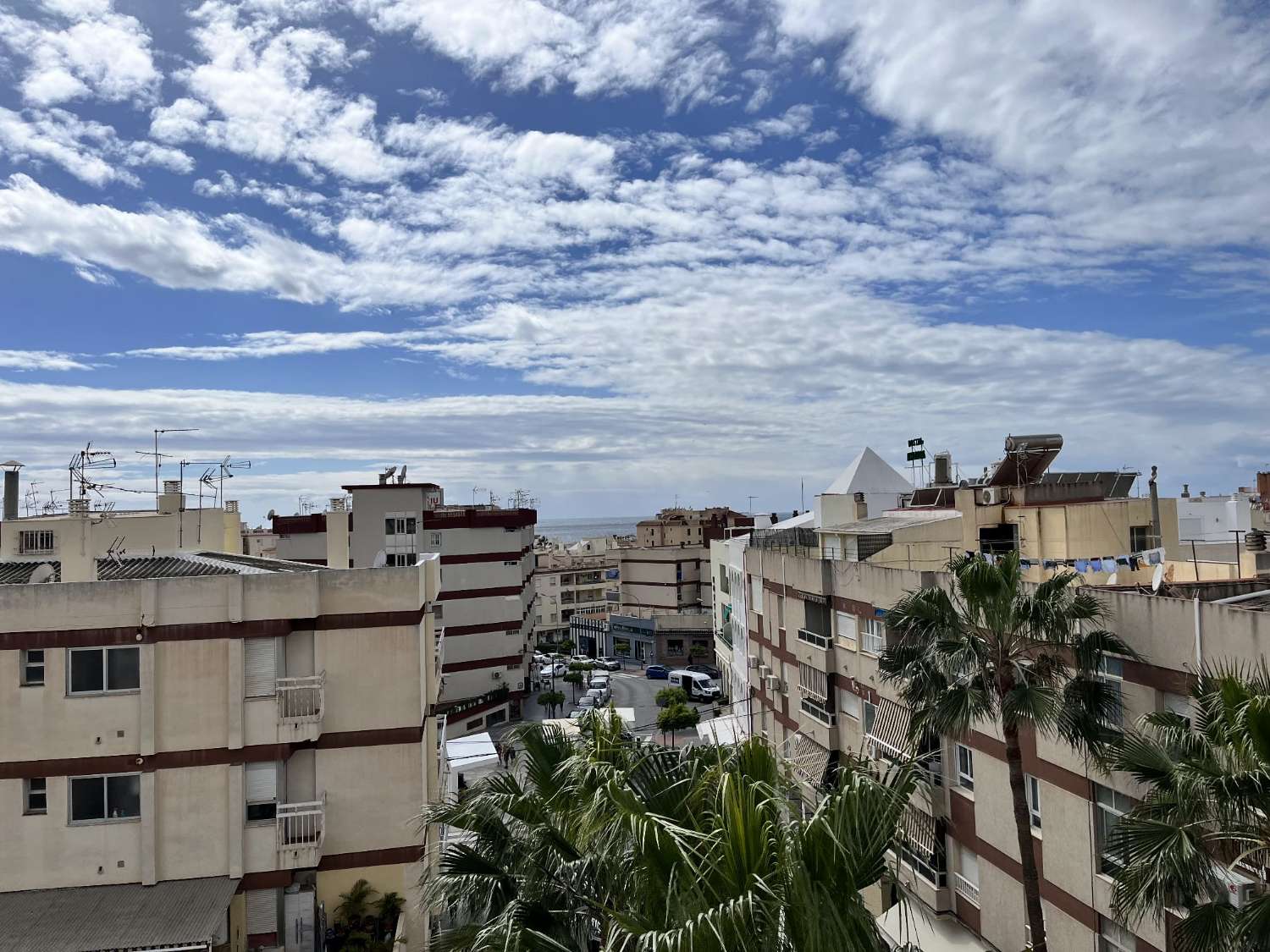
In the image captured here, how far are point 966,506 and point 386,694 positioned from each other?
776 inches

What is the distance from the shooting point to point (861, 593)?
2805 centimetres

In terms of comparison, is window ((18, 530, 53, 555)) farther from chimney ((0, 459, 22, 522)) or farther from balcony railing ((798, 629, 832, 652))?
balcony railing ((798, 629, 832, 652))

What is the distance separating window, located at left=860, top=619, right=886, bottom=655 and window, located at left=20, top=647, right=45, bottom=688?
2139cm

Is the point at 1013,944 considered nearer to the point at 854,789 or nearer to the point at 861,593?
the point at 861,593

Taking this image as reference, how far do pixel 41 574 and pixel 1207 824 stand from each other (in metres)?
22.9

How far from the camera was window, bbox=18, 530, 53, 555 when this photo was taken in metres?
25.9

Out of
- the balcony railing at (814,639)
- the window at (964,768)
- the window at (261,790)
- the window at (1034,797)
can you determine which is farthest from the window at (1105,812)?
the window at (261,790)

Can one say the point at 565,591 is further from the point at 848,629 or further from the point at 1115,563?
the point at 1115,563

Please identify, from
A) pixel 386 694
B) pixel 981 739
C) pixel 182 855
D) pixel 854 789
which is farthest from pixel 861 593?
pixel 854 789

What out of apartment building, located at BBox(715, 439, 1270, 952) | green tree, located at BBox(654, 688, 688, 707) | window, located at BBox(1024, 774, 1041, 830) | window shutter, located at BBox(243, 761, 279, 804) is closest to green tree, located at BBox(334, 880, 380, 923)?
window shutter, located at BBox(243, 761, 279, 804)

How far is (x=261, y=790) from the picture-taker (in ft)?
59.6

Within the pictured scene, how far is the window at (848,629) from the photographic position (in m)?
29.0

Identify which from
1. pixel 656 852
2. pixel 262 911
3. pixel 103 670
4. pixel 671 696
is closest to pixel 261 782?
pixel 262 911

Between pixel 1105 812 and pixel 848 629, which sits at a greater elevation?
pixel 848 629
